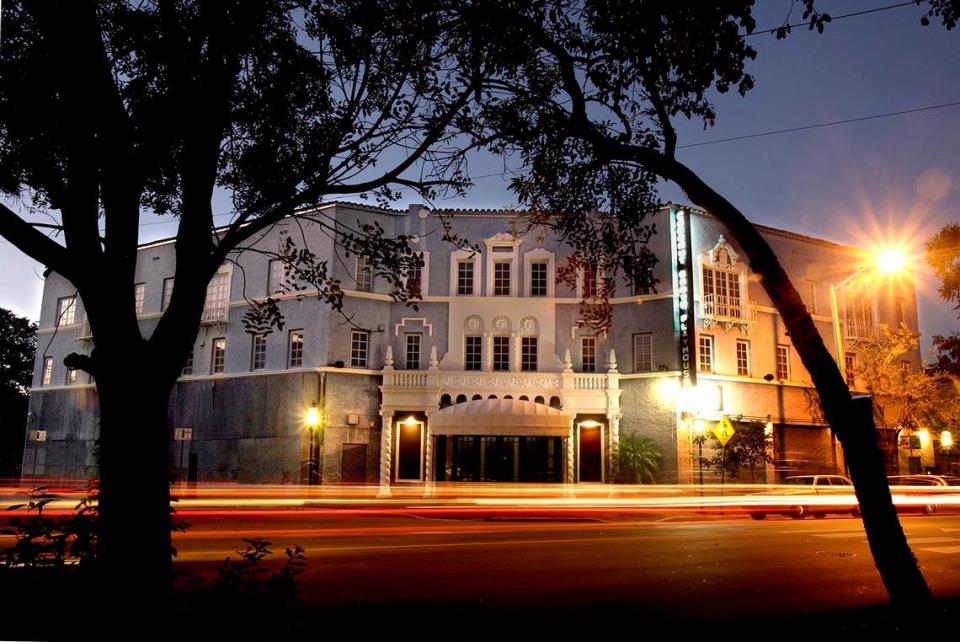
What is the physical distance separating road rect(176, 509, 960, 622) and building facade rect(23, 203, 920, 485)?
1114 cm

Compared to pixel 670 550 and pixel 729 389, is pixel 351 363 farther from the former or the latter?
pixel 670 550

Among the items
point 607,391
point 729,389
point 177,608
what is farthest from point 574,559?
point 729,389

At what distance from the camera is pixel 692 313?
104 feet

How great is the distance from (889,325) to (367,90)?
37096 mm

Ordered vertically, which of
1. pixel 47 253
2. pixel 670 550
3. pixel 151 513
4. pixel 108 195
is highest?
pixel 108 195

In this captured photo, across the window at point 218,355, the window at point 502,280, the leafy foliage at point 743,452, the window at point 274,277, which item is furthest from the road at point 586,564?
the window at point 218,355

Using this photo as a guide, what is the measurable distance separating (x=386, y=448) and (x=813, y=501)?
15999mm

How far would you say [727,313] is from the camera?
33.2 metres

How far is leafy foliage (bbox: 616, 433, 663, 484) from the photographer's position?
30328 mm

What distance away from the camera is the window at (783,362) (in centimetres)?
3481

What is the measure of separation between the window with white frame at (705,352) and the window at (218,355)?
20701mm

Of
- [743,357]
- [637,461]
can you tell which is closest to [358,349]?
[637,461]

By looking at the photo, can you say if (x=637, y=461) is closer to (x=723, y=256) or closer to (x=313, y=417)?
(x=723, y=256)

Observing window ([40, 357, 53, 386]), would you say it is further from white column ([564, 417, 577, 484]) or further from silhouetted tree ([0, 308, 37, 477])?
white column ([564, 417, 577, 484])
